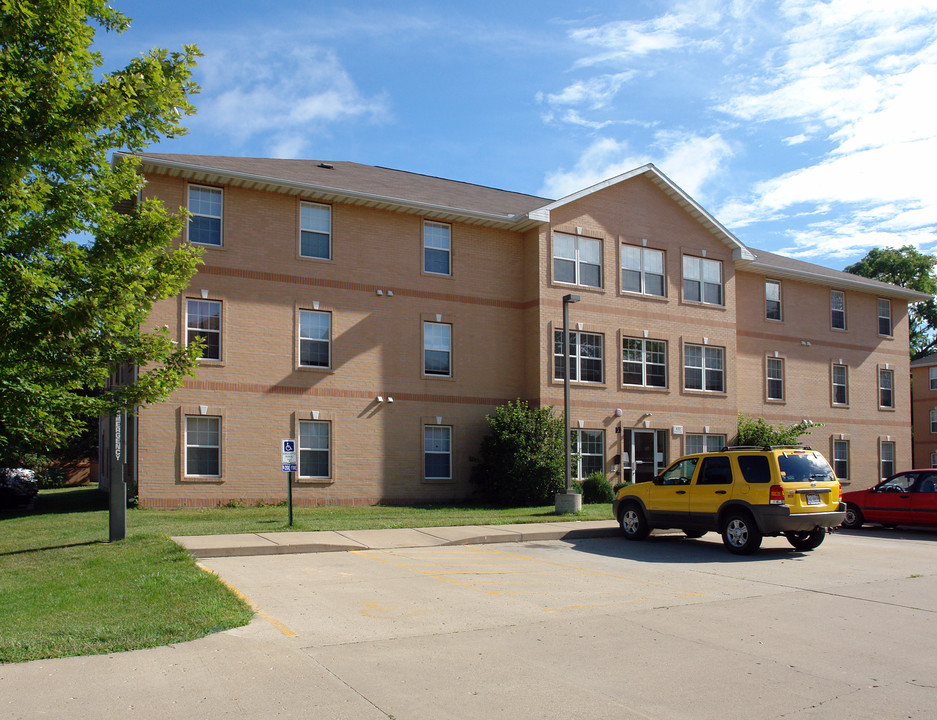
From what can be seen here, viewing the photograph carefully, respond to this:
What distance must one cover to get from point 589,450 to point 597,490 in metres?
2.43

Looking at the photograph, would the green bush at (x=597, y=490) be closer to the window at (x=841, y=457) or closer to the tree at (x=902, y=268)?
the window at (x=841, y=457)

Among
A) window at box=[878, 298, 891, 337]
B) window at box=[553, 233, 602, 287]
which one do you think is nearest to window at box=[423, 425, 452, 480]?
window at box=[553, 233, 602, 287]

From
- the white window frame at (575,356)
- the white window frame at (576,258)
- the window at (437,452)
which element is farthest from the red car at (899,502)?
the window at (437,452)

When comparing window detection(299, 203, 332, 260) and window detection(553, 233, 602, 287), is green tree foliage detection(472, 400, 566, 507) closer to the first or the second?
window detection(553, 233, 602, 287)

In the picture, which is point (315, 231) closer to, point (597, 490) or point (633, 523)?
point (597, 490)

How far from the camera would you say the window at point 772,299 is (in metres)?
33.6

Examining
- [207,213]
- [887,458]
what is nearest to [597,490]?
[207,213]

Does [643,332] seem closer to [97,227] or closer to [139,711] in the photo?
[97,227]

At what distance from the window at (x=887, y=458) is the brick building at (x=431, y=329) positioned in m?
3.50

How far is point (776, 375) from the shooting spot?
3341 cm

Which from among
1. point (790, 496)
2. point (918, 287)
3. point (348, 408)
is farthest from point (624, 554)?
point (918, 287)

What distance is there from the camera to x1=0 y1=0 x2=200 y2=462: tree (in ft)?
31.7

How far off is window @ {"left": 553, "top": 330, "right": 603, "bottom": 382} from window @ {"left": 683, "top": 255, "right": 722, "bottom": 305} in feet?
15.2

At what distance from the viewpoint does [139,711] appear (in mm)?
5660
